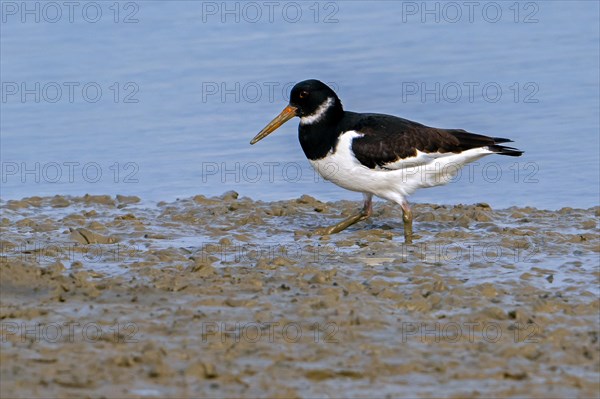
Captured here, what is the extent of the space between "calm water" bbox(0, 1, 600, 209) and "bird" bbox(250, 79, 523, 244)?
164 cm

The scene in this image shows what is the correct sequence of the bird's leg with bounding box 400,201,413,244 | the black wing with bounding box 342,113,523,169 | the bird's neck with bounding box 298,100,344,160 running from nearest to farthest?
the bird's leg with bounding box 400,201,413,244
the black wing with bounding box 342,113,523,169
the bird's neck with bounding box 298,100,344,160

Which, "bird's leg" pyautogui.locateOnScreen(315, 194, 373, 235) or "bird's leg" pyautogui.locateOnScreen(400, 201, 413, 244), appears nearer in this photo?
"bird's leg" pyautogui.locateOnScreen(400, 201, 413, 244)

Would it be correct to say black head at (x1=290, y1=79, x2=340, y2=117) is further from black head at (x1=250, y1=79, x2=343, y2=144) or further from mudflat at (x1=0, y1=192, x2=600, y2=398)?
mudflat at (x1=0, y1=192, x2=600, y2=398)

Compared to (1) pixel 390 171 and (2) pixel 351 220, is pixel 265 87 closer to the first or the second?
(2) pixel 351 220

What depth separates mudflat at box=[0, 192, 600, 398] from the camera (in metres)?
5.71

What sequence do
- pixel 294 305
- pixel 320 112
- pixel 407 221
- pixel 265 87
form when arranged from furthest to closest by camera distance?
pixel 265 87, pixel 320 112, pixel 407 221, pixel 294 305

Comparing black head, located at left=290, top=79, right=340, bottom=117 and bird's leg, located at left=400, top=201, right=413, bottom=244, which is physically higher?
black head, located at left=290, top=79, right=340, bottom=117

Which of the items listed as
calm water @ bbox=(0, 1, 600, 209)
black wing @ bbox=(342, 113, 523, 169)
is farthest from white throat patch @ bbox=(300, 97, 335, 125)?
calm water @ bbox=(0, 1, 600, 209)

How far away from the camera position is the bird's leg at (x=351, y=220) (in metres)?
9.74

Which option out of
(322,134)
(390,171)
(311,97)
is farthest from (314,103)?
(390,171)

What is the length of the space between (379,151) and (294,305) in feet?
9.57

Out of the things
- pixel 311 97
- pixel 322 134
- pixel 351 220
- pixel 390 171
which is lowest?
pixel 351 220

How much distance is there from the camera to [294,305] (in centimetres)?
696

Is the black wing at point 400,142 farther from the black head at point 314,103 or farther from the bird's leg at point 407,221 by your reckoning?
the bird's leg at point 407,221
